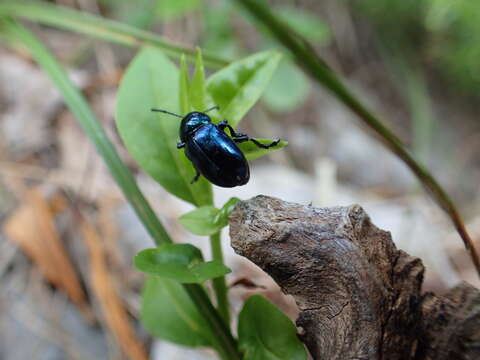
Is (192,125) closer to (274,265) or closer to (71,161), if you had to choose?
(274,265)

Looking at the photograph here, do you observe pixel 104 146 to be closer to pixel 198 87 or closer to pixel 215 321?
pixel 198 87

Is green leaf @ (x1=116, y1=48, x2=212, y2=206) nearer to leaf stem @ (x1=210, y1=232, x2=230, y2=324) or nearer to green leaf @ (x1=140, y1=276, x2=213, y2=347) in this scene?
leaf stem @ (x1=210, y1=232, x2=230, y2=324)

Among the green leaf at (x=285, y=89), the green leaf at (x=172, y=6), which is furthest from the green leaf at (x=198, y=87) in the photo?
the green leaf at (x=285, y=89)

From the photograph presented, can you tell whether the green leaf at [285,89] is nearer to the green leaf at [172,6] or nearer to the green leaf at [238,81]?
the green leaf at [172,6]

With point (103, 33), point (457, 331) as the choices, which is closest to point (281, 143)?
point (457, 331)

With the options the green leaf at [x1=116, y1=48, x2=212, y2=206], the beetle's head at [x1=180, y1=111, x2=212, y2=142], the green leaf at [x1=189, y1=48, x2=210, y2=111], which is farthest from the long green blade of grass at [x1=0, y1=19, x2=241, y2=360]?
the green leaf at [x1=189, y1=48, x2=210, y2=111]

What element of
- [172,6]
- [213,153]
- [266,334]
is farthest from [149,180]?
[266,334]
